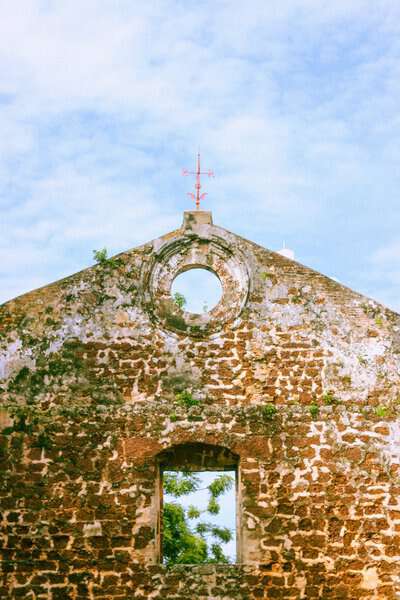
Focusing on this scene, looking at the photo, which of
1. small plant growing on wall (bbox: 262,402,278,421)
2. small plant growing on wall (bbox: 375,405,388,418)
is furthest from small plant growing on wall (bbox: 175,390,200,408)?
small plant growing on wall (bbox: 375,405,388,418)

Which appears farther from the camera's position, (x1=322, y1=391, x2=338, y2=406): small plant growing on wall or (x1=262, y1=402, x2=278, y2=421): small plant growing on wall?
(x1=322, y1=391, x2=338, y2=406): small plant growing on wall

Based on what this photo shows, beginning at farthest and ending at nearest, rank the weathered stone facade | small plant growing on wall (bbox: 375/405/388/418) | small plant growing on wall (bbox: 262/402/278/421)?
small plant growing on wall (bbox: 375/405/388/418)
small plant growing on wall (bbox: 262/402/278/421)
the weathered stone facade

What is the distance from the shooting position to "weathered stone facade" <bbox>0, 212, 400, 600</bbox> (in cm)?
1010

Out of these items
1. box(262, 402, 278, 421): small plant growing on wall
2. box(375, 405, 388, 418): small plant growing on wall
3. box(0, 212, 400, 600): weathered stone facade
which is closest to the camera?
box(0, 212, 400, 600): weathered stone facade

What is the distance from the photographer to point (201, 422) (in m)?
10.6

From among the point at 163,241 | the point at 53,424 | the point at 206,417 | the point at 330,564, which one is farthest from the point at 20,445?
the point at 330,564

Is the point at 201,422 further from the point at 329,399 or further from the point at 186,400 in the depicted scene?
the point at 329,399

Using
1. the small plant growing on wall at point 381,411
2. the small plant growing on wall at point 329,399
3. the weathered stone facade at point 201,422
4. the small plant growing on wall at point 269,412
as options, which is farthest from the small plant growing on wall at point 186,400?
the small plant growing on wall at point 381,411

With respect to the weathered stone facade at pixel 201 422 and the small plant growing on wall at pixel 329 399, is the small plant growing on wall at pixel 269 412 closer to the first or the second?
the weathered stone facade at pixel 201 422

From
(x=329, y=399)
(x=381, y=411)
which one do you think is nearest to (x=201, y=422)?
(x=329, y=399)

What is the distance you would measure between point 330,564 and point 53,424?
373 centimetres

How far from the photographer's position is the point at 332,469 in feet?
34.5

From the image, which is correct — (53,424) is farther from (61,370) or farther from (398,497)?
(398,497)

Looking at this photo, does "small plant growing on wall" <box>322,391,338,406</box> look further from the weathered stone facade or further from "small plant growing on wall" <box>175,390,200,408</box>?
"small plant growing on wall" <box>175,390,200,408</box>
